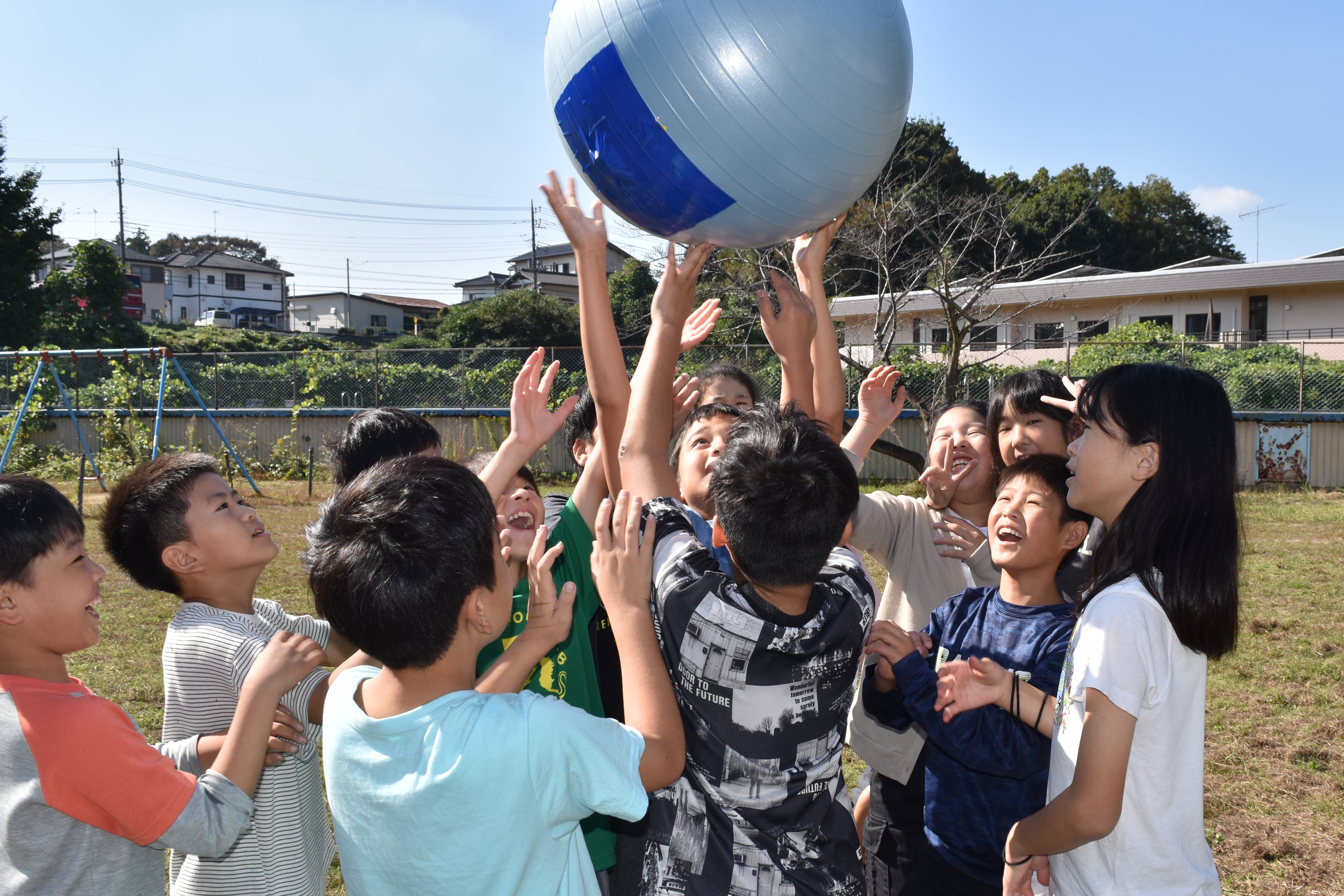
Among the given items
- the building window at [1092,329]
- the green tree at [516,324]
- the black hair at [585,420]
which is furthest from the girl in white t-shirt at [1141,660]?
the green tree at [516,324]

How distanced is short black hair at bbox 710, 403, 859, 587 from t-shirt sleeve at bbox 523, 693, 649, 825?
0.42 meters

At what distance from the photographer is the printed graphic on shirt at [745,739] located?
63.7 inches

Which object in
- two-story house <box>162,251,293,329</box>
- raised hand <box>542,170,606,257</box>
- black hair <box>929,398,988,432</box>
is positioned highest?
two-story house <box>162,251,293,329</box>

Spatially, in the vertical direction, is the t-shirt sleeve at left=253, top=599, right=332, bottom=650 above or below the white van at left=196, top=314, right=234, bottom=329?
below

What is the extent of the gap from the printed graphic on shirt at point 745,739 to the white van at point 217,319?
182ft

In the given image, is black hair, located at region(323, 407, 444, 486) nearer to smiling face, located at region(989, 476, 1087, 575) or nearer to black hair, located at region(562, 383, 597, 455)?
black hair, located at region(562, 383, 597, 455)

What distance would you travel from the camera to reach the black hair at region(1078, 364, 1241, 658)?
64.1 inches

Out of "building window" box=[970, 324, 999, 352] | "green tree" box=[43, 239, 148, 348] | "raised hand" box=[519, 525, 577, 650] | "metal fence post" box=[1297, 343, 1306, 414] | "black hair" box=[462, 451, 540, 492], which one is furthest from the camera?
"green tree" box=[43, 239, 148, 348]

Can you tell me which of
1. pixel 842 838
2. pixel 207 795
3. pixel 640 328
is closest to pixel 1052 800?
pixel 842 838

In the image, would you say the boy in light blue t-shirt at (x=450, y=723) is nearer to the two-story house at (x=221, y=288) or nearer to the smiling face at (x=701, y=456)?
the smiling face at (x=701, y=456)

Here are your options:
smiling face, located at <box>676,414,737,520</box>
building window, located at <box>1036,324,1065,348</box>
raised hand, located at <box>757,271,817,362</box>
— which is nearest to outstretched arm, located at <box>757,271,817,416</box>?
raised hand, located at <box>757,271,817,362</box>

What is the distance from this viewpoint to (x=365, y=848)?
1.50 meters

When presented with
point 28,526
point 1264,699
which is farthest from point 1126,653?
point 1264,699

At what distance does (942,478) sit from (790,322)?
69 centimetres
